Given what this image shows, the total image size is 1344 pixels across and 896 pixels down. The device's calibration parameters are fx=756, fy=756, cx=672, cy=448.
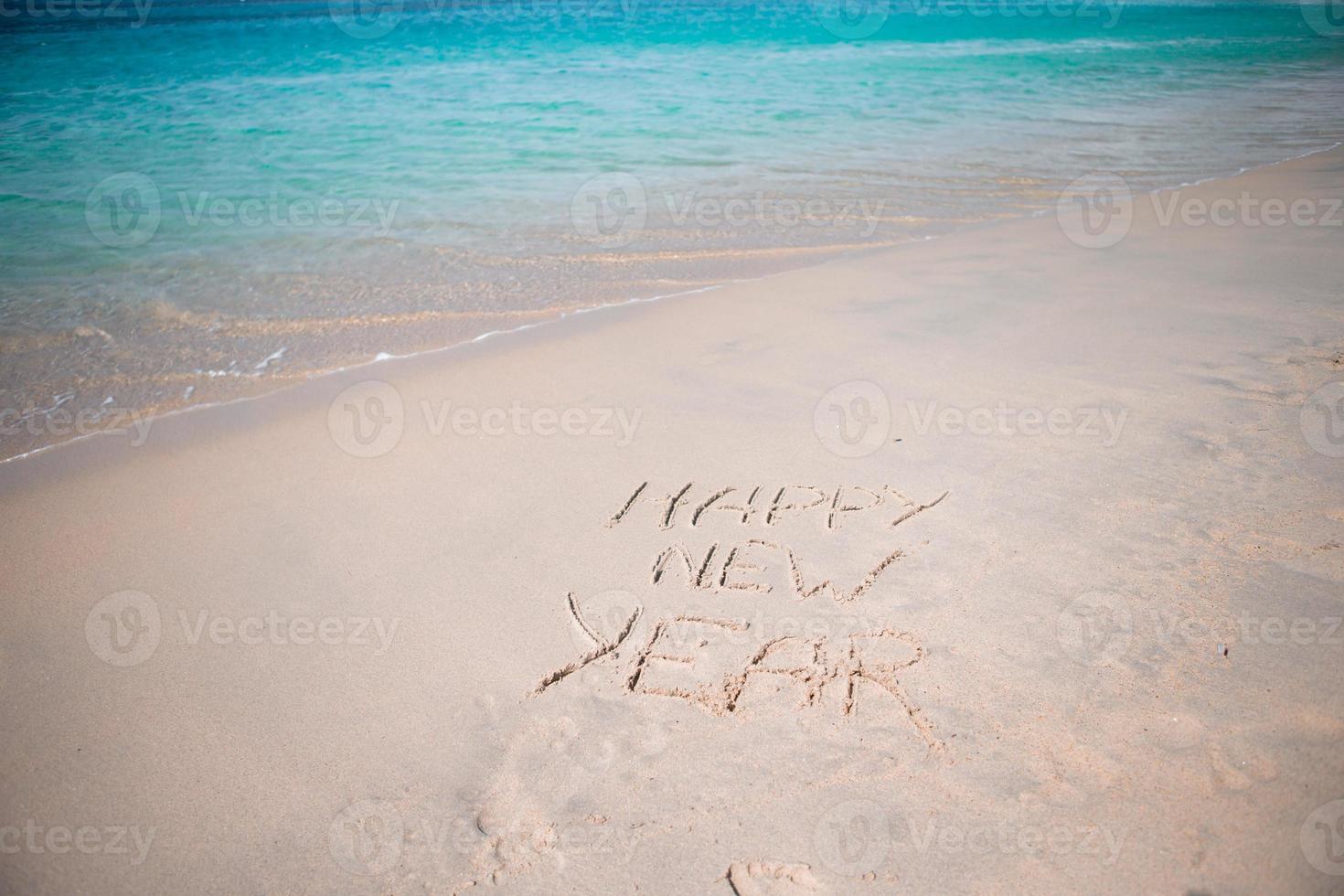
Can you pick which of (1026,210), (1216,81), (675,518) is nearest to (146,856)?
(675,518)

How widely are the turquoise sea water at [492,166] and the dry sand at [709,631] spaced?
1304mm

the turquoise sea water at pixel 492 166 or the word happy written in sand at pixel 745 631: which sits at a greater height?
the turquoise sea water at pixel 492 166

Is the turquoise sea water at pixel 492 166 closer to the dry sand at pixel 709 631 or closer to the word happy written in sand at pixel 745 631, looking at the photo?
the dry sand at pixel 709 631

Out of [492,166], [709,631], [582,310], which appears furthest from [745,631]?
[492,166]

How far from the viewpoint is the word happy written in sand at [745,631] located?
2361 millimetres

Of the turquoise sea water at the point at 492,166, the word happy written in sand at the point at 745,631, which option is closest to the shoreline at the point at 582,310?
the turquoise sea water at the point at 492,166

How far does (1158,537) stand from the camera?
2.82 meters

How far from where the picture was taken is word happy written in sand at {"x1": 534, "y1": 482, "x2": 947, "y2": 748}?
93.0 inches

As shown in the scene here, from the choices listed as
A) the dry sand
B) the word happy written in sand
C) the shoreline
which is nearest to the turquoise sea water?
the shoreline

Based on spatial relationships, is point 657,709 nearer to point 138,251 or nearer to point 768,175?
point 138,251

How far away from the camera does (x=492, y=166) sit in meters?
8.65

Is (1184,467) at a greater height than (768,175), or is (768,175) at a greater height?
(768,175)

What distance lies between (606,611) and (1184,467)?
8.15ft

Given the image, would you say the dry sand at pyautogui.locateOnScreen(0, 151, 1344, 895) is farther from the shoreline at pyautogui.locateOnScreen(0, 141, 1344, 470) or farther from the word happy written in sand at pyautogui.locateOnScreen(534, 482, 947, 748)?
the shoreline at pyautogui.locateOnScreen(0, 141, 1344, 470)
